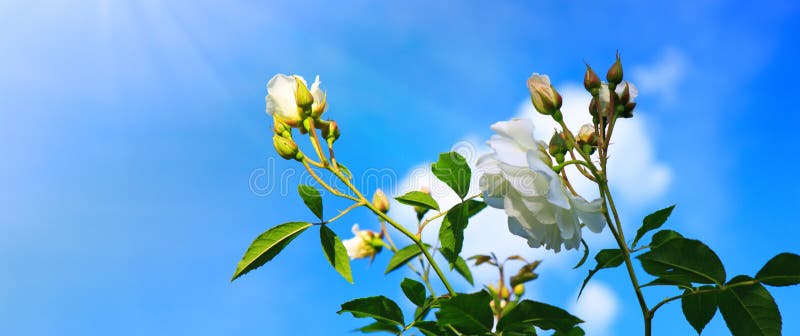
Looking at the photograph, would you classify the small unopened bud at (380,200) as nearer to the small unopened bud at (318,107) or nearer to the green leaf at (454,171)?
the small unopened bud at (318,107)

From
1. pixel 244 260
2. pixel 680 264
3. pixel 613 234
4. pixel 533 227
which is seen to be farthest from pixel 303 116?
pixel 680 264

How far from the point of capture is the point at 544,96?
1.31m

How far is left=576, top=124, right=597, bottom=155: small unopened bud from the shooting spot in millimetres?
1366

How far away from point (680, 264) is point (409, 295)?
1.84 feet

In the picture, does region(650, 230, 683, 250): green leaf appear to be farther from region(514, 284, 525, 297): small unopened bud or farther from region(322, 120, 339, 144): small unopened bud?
region(514, 284, 525, 297): small unopened bud

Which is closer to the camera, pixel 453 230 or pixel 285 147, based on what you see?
pixel 453 230

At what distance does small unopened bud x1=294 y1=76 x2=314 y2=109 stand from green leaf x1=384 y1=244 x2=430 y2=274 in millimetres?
635

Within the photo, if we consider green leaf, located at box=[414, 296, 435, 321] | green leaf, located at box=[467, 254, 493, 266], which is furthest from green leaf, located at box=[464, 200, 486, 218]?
green leaf, located at box=[467, 254, 493, 266]

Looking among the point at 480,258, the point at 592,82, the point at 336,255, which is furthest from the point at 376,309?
the point at 480,258

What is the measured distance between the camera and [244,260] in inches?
53.1

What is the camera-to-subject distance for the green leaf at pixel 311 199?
142 centimetres

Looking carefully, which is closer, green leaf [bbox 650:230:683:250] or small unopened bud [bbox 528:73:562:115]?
green leaf [bbox 650:230:683:250]

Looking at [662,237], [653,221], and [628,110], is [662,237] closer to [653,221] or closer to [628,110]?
[653,221]

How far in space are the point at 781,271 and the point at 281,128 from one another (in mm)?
1154
